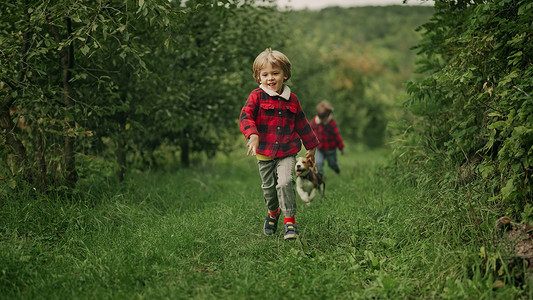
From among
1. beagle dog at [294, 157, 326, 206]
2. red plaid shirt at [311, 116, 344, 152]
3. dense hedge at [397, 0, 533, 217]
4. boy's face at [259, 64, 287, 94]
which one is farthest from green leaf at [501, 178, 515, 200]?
red plaid shirt at [311, 116, 344, 152]

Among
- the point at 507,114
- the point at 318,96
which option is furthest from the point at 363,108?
the point at 507,114

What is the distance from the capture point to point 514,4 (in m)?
3.93

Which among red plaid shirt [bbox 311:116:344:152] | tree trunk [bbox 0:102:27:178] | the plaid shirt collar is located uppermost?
the plaid shirt collar

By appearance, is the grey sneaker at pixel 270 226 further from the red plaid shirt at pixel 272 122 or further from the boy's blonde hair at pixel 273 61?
the boy's blonde hair at pixel 273 61

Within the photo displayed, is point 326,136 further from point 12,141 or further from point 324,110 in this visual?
point 12,141

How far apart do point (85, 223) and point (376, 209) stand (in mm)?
2972

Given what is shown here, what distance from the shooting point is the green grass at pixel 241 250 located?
303cm

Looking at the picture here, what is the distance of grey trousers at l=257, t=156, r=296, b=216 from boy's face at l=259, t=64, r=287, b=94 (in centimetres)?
67

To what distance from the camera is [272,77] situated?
394 centimetres

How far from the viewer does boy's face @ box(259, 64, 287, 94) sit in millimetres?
3939

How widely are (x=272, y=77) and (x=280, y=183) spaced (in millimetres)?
974

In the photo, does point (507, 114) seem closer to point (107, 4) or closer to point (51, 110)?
point (107, 4)

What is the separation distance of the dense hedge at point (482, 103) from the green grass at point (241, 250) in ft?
1.14

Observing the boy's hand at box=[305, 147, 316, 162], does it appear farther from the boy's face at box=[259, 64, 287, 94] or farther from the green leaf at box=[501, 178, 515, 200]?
the green leaf at box=[501, 178, 515, 200]
